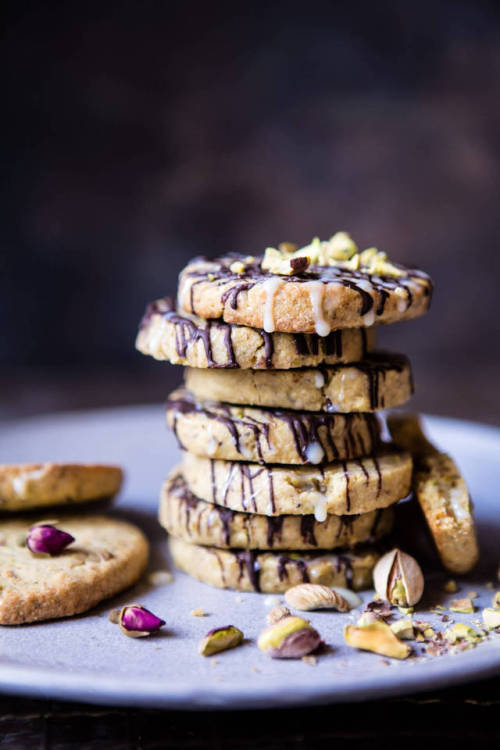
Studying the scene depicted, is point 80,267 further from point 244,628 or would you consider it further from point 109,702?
point 109,702

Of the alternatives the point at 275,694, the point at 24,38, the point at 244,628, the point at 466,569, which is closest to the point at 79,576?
the point at 244,628

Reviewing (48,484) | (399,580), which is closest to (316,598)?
(399,580)

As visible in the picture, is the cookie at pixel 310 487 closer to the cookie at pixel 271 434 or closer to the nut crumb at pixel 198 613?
the cookie at pixel 271 434

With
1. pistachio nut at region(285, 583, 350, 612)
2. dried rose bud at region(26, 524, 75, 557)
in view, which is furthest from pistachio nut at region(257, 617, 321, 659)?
dried rose bud at region(26, 524, 75, 557)

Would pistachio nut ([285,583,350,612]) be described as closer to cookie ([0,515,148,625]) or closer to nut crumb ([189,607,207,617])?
nut crumb ([189,607,207,617])

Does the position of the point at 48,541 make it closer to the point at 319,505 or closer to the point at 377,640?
the point at 319,505

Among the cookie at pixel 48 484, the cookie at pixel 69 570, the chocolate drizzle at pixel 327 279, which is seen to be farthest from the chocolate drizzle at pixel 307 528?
the cookie at pixel 48 484
